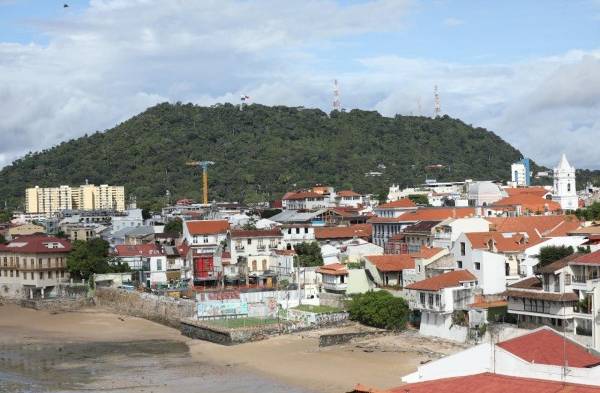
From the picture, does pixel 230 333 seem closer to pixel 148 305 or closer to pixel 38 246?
pixel 148 305

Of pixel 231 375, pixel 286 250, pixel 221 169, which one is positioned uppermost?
pixel 221 169

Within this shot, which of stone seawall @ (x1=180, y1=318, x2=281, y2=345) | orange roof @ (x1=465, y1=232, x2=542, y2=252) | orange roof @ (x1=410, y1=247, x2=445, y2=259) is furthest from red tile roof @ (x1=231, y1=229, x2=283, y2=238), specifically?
orange roof @ (x1=465, y1=232, x2=542, y2=252)

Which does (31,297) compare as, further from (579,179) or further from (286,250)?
(579,179)

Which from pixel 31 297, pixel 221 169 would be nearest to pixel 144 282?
pixel 31 297

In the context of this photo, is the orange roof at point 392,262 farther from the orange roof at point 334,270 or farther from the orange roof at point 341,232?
the orange roof at point 341,232

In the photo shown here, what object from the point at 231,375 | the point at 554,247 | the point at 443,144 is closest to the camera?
the point at 231,375

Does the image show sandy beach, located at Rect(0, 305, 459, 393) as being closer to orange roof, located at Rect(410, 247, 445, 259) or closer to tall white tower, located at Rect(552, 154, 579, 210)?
orange roof, located at Rect(410, 247, 445, 259)

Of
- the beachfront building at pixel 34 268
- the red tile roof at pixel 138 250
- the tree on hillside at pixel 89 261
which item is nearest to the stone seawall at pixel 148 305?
the tree on hillside at pixel 89 261
